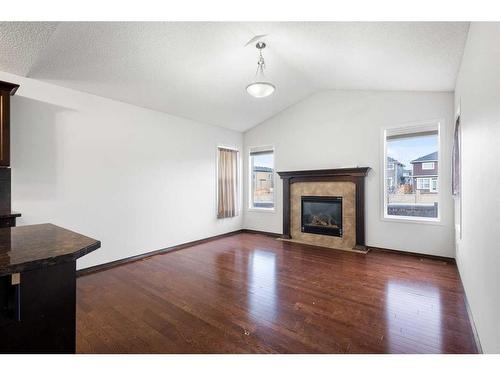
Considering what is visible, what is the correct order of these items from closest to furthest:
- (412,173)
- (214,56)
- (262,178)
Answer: (214,56) → (412,173) → (262,178)

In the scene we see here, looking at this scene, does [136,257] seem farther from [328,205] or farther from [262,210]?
[328,205]

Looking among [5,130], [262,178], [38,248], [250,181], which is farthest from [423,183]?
[5,130]

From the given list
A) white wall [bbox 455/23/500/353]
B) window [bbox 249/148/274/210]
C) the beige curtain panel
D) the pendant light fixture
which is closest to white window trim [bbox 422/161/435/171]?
white wall [bbox 455/23/500/353]

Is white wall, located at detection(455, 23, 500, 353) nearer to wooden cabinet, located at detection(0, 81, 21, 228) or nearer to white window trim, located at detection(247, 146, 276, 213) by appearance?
white window trim, located at detection(247, 146, 276, 213)

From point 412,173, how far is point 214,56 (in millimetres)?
3698

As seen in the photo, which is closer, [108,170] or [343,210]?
[108,170]

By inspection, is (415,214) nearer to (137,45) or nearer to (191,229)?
(191,229)

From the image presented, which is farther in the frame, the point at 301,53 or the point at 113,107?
the point at 113,107

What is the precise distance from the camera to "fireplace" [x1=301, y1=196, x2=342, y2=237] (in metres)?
4.74

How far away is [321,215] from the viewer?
A: 4.95 m

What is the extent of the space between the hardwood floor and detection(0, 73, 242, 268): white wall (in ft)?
2.28

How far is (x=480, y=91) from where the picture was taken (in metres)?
1.80

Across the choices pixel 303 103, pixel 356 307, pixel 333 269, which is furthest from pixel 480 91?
pixel 303 103

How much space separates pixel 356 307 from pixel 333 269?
3.55 feet
